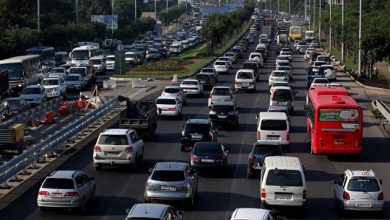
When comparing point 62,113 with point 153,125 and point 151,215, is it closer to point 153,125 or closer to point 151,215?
point 153,125

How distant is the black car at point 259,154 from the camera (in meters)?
31.1

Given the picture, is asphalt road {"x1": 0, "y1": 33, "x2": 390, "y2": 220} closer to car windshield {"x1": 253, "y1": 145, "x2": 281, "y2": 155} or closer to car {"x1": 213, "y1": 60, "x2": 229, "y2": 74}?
car windshield {"x1": 253, "y1": 145, "x2": 281, "y2": 155}

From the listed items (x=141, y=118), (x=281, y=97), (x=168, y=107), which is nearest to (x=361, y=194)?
(x=141, y=118)

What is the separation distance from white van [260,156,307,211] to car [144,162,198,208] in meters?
2.32

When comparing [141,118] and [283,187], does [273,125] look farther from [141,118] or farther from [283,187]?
[283,187]

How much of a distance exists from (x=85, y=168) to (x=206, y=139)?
6184 millimetres

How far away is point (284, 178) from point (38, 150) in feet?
38.8

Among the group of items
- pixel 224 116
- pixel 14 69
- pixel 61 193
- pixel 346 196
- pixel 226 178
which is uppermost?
pixel 14 69

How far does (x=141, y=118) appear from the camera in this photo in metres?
41.8

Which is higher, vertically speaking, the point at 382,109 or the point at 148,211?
the point at 148,211

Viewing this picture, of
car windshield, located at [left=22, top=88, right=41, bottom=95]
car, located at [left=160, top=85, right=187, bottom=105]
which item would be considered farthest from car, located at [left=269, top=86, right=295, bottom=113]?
car windshield, located at [left=22, top=88, right=41, bottom=95]

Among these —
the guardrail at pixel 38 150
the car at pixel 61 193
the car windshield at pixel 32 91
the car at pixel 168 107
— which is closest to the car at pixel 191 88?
the car windshield at pixel 32 91

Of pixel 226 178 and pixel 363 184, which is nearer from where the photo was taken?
pixel 363 184

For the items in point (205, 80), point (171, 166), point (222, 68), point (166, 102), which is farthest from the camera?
point (222, 68)
